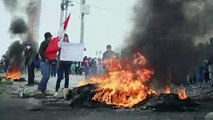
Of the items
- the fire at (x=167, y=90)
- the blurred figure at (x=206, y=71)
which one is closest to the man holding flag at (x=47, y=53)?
the fire at (x=167, y=90)

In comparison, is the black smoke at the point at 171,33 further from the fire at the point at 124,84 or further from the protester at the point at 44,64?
the protester at the point at 44,64

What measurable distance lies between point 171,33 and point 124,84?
2538 millimetres

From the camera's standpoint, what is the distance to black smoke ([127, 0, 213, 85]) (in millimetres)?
12289

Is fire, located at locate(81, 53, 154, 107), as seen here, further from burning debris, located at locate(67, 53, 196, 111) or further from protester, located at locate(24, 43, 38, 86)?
protester, located at locate(24, 43, 38, 86)

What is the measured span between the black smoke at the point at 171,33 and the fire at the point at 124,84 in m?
0.78

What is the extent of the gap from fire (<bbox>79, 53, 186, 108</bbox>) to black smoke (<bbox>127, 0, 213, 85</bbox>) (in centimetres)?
78

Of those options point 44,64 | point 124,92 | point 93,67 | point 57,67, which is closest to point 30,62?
point 57,67

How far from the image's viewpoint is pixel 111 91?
1059cm

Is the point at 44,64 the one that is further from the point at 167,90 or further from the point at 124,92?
the point at 167,90

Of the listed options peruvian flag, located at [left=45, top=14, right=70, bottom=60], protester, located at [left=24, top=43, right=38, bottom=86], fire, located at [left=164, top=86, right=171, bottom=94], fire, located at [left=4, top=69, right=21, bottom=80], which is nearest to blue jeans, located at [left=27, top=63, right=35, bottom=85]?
protester, located at [left=24, top=43, right=38, bottom=86]

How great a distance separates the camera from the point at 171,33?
12.4m

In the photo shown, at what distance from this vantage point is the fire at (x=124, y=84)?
34.7 ft

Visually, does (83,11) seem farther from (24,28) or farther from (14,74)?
(14,74)

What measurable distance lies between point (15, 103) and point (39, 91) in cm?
224
